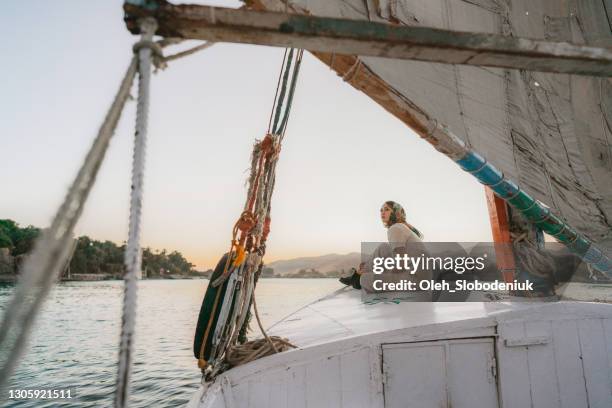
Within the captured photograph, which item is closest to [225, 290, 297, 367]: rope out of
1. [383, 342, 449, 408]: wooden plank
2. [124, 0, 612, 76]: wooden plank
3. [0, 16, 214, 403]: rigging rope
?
[383, 342, 449, 408]: wooden plank

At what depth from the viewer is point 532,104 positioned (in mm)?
4074

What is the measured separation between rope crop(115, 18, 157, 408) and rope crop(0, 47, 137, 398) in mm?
74

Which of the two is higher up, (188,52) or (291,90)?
(291,90)

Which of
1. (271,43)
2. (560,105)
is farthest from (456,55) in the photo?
(560,105)

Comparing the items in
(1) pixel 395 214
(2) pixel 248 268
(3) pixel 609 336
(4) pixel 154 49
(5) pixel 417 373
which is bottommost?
(5) pixel 417 373

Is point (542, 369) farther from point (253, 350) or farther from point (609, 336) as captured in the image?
point (253, 350)

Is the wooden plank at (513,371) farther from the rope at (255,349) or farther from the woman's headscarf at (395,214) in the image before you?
the woman's headscarf at (395,214)

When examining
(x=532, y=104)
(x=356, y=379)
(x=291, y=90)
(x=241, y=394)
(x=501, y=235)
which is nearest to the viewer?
(x=241, y=394)

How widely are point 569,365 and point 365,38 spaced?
10.3 ft

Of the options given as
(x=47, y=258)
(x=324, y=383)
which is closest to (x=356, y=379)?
(x=324, y=383)

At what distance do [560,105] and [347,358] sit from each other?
3.98 metres

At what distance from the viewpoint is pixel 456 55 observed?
124 centimetres

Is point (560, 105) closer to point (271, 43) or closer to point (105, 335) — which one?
point (271, 43)

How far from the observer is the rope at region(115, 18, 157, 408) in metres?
0.96
